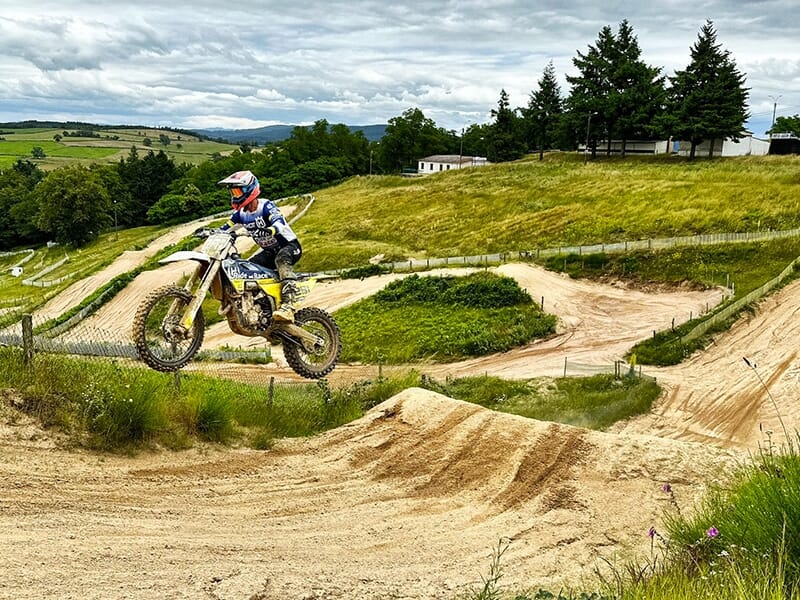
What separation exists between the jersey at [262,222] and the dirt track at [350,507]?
12.8 feet

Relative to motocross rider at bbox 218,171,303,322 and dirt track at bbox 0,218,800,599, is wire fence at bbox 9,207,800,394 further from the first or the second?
motocross rider at bbox 218,171,303,322

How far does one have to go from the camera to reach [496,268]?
44.3m

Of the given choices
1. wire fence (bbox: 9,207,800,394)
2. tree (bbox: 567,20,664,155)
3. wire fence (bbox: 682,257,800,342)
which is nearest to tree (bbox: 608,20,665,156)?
tree (bbox: 567,20,664,155)

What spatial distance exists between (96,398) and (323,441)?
169 inches

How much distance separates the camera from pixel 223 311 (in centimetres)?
1041

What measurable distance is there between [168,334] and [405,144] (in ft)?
421

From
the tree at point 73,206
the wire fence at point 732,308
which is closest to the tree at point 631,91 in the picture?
the wire fence at point 732,308

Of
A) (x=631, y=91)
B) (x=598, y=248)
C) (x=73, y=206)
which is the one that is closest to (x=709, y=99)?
(x=631, y=91)

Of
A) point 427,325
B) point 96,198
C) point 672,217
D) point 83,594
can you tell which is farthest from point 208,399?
point 96,198

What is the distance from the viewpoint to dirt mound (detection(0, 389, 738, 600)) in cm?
763

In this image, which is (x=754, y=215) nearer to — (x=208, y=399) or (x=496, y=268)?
(x=496, y=268)

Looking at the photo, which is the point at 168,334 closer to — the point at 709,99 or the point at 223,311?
the point at 223,311

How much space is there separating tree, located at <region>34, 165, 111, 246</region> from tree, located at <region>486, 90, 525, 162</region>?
64803 mm

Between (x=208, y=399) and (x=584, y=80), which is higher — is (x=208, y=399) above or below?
below
